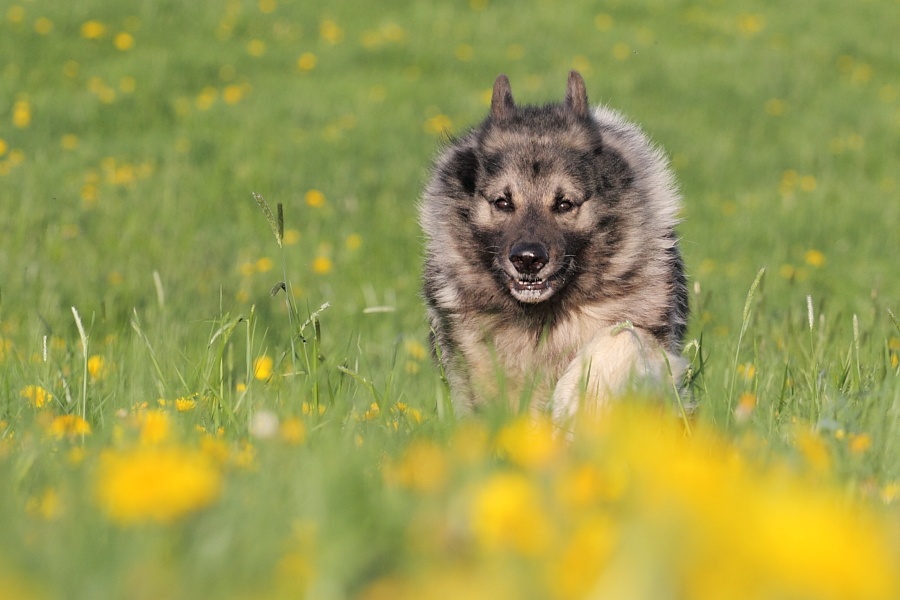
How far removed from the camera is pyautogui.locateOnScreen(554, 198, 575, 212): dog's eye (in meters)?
3.82

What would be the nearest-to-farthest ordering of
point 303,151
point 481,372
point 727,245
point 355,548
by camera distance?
point 355,548 → point 481,372 → point 727,245 → point 303,151

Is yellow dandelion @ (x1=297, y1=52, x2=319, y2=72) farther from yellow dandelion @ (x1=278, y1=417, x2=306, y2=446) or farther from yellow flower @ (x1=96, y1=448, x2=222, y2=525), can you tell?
yellow flower @ (x1=96, y1=448, x2=222, y2=525)

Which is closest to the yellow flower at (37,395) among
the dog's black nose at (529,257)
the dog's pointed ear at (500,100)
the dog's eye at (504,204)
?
the dog's black nose at (529,257)

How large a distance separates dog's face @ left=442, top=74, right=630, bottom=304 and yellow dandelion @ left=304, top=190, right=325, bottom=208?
374cm

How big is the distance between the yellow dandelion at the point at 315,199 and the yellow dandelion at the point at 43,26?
5.90 m

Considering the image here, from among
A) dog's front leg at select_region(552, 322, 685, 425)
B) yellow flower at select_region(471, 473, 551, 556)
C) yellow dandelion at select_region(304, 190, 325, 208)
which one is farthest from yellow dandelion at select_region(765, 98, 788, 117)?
yellow flower at select_region(471, 473, 551, 556)

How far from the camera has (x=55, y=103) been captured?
964 centimetres

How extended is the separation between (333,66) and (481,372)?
926cm

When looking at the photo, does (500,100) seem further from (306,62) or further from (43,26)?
(43,26)

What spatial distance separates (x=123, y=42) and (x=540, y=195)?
937 cm

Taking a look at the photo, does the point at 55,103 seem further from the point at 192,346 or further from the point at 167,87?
the point at 192,346

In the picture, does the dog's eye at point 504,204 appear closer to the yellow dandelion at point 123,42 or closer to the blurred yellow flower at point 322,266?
the blurred yellow flower at point 322,266

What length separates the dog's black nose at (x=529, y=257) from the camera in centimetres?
352

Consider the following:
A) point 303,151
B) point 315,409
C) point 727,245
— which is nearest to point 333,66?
point 303,151
